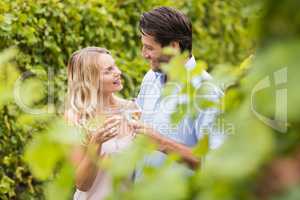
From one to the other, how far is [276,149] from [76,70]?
3.30 meters

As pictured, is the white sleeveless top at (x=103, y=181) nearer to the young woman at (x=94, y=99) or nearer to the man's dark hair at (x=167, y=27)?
the young woman at (x=94, y=99)

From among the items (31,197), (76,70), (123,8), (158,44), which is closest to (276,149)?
(158,44)

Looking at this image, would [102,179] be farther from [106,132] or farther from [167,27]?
[167,27]

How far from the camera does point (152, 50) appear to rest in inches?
155

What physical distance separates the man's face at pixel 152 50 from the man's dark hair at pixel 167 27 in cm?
2

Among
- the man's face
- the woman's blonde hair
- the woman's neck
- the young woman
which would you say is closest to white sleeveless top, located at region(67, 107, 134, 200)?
the young woman

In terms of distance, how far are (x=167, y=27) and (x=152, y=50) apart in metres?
0.17

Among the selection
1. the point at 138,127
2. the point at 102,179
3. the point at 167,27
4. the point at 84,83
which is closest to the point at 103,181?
the point at 102,179

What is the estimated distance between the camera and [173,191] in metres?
1.02

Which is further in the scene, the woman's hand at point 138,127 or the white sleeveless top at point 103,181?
the white sleeveless top at point 103,181

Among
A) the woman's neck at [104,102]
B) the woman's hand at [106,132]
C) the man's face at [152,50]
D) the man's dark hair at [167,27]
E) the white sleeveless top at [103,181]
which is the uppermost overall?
the man's dark hair at [167,27]

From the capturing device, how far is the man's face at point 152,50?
3.88 meters

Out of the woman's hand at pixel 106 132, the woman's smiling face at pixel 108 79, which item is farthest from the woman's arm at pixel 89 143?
the woman's smiling face at pixel 108 79

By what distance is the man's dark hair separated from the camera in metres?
3.97
